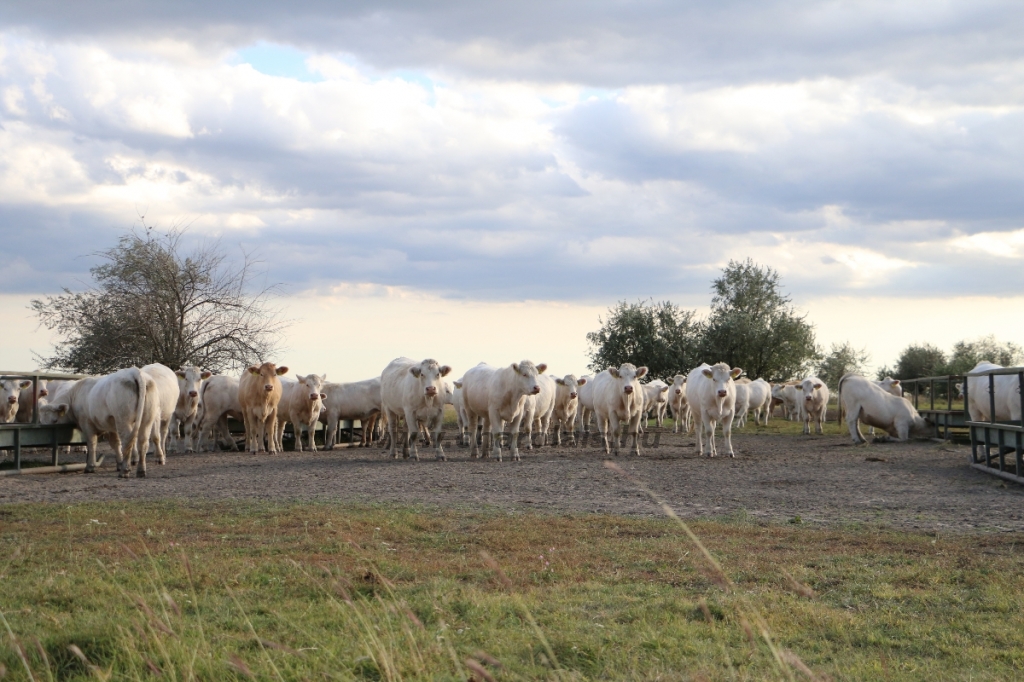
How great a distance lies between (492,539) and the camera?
9.15 meters

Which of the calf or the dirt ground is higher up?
the calf

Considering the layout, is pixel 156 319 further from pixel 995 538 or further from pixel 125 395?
pixel 995 538

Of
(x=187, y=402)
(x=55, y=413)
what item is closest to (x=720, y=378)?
(x=187, y=402)

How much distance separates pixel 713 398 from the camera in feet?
71.9

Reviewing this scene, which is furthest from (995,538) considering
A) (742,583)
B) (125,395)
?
(125,395)

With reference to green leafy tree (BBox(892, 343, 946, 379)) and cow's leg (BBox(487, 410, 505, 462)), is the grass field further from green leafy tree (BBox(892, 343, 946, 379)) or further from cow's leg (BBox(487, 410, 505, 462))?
green leafy tree (BBox(892, 343, 946, 379))

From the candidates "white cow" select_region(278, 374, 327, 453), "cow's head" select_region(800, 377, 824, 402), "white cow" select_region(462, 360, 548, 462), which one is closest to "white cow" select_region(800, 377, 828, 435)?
"cow's head" select_region(800, 377, 824, 402)

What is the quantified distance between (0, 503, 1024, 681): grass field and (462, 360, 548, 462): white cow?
11.2m

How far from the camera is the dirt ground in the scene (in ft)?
39.0

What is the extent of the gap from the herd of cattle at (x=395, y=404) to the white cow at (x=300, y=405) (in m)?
0.04

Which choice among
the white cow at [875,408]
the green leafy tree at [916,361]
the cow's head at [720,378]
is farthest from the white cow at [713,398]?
the green leafy tree at [916,361]

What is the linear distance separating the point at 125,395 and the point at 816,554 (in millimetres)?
13809

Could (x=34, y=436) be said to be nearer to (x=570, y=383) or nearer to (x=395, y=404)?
(x=395, y=404)

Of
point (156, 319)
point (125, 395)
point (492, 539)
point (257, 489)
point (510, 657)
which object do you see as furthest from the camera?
point (156, 319)
